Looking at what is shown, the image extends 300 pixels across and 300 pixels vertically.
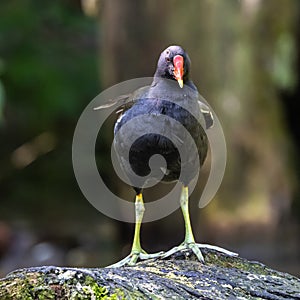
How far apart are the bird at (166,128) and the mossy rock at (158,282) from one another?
696 millimetres

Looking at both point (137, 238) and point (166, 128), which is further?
point (137, 238)

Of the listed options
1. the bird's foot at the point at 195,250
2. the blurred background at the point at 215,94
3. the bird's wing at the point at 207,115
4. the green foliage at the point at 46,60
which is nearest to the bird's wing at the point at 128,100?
the bird's wing at the point at 207,115

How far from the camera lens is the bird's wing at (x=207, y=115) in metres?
4.04

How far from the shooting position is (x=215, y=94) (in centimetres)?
939

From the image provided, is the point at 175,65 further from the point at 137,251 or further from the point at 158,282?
the point at 158,282

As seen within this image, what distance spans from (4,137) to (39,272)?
38.3 ft

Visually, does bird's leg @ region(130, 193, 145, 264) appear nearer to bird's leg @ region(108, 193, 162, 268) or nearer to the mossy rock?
bird's leg @ region(108, 193, 162, 268)

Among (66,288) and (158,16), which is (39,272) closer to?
(66,288)

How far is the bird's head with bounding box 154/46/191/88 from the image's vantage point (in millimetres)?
3893

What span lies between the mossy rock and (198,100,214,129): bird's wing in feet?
3.21

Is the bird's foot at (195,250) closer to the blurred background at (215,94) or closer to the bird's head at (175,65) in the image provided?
the bird's head at (175,65)

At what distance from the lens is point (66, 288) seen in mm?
2369

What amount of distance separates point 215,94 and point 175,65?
18.2ft

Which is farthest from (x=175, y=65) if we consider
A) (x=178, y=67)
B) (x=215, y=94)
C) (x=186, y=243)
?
(x=215, y=94)
